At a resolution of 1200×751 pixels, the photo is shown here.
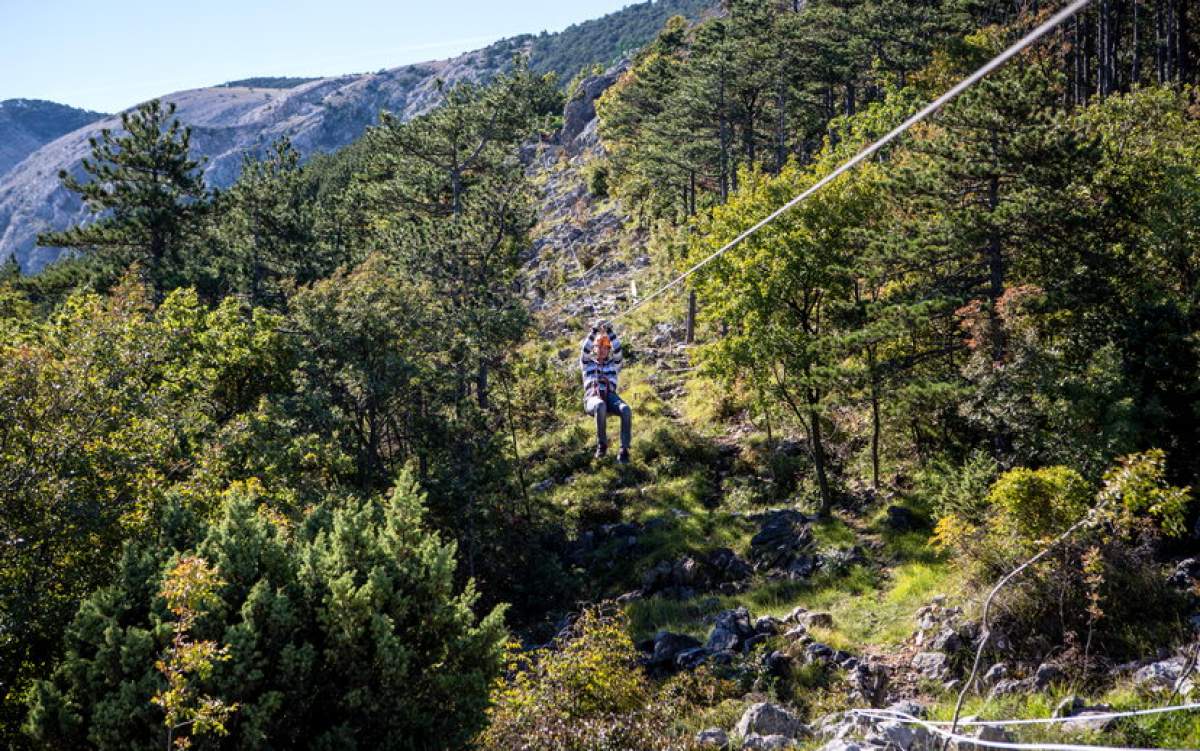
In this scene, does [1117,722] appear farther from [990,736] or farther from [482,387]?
[482,387]

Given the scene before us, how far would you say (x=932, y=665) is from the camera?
436 inches

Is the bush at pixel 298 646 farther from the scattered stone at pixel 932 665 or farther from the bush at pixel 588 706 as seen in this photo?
the scattered stone at pixel 932 665

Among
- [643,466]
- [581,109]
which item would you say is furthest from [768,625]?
[581,109]

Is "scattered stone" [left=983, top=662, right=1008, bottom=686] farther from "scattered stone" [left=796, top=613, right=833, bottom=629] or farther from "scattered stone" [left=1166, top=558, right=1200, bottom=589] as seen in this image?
"scattered stone" [left=796, top=613, right=833, bottom=629]

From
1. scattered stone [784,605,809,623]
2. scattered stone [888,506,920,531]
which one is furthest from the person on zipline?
scattered stone [888,506,920,531]

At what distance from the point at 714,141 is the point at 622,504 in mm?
20319

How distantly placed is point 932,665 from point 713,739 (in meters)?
4.10

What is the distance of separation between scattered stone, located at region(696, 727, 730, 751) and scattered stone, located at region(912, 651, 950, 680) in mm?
3608

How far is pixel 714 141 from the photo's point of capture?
116 feet

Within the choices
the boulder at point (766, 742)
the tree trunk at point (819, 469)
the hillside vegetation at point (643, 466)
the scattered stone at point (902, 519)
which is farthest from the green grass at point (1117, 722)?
the tree trunk at point (819, 469)

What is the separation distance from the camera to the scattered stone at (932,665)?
428 inches

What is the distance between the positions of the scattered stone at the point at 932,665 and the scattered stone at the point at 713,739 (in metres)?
3.61

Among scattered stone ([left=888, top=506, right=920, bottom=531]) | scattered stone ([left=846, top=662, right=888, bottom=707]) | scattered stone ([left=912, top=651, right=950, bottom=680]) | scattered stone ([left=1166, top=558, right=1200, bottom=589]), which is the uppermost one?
scattered stone ([left=1166, top=558, right=1200, bottom=589])

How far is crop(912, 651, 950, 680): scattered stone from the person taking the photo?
428 inches
